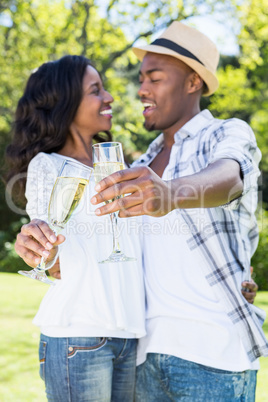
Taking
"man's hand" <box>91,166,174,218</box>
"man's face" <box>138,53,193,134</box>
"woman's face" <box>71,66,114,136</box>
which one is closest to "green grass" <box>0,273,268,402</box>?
"woman's face" <box>71,66,114,136</box>

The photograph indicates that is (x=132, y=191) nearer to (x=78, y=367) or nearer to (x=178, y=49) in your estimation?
(x=78, y=367)

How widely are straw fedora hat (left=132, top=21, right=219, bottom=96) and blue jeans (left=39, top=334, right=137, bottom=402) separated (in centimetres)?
185

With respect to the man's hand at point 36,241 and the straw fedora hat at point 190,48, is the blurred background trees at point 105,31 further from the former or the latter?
the man's hand at point 36,241

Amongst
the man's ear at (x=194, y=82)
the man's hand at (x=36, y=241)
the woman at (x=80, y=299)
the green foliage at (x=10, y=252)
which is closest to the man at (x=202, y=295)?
the woman at (x=80, y=299)

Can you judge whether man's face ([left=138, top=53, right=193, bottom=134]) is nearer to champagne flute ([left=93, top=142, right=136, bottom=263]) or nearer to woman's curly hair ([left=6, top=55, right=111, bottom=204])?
woman's curly hair ([left=6, top=55, right=111, bottom=204])

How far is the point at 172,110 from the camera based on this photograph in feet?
11.2

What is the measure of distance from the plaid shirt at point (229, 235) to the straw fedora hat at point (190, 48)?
22.9 inches

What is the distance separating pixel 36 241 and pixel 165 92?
1.66 meters

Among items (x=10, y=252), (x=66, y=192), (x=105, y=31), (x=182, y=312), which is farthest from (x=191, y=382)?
(x=10, y=252)

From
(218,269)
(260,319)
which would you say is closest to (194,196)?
(218,269)

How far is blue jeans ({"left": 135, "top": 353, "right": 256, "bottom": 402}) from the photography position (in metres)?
2.62

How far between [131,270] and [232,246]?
57 cm

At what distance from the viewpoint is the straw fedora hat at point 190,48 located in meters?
3.36

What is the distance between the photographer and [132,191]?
1.70 meters
